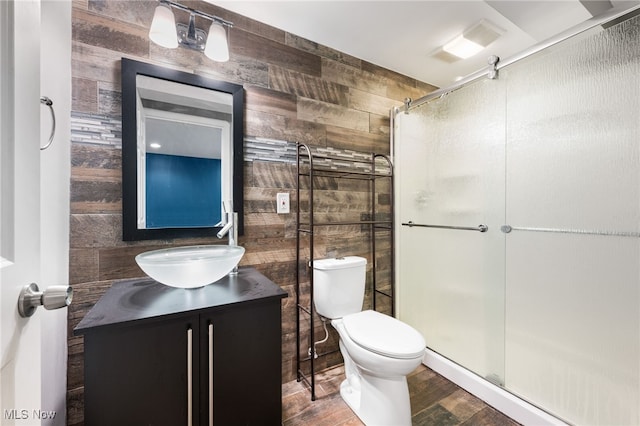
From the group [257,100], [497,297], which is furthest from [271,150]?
[497,297]

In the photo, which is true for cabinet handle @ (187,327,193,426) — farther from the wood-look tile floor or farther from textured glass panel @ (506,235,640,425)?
textured glass panel @ (506,235,640,425)

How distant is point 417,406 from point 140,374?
4.75 ft

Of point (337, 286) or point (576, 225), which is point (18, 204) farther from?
point (576, 225)

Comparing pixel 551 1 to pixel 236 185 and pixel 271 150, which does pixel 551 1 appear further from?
pixel 236 185

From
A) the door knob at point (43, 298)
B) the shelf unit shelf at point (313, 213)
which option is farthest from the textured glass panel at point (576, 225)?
the door knob at point (43, 298)

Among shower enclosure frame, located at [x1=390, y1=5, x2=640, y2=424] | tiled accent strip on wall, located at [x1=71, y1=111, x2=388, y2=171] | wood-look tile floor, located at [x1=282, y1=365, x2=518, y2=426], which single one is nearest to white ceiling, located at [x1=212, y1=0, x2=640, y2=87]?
shower enclosure frame, located at [x1=390, y1=5, x2=640, y2=424]

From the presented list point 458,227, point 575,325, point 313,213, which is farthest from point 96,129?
point 575,325

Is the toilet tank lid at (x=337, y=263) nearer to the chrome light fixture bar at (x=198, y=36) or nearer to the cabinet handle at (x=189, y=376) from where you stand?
the cabinet handle at (x=189, y=376)

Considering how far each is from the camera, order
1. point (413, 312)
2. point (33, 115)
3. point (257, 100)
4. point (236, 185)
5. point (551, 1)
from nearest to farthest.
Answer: point (33, 115) → point (551, 1) → point (236, 185) → point (257, 100) → point (413, 312)

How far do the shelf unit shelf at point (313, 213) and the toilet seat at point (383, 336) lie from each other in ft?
1.02

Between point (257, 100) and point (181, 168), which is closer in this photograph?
point (181, 168)

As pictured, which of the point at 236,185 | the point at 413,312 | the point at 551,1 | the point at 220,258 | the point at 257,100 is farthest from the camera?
the point at 413,312

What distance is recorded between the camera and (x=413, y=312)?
215cm

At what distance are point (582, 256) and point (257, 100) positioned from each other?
1.87m
